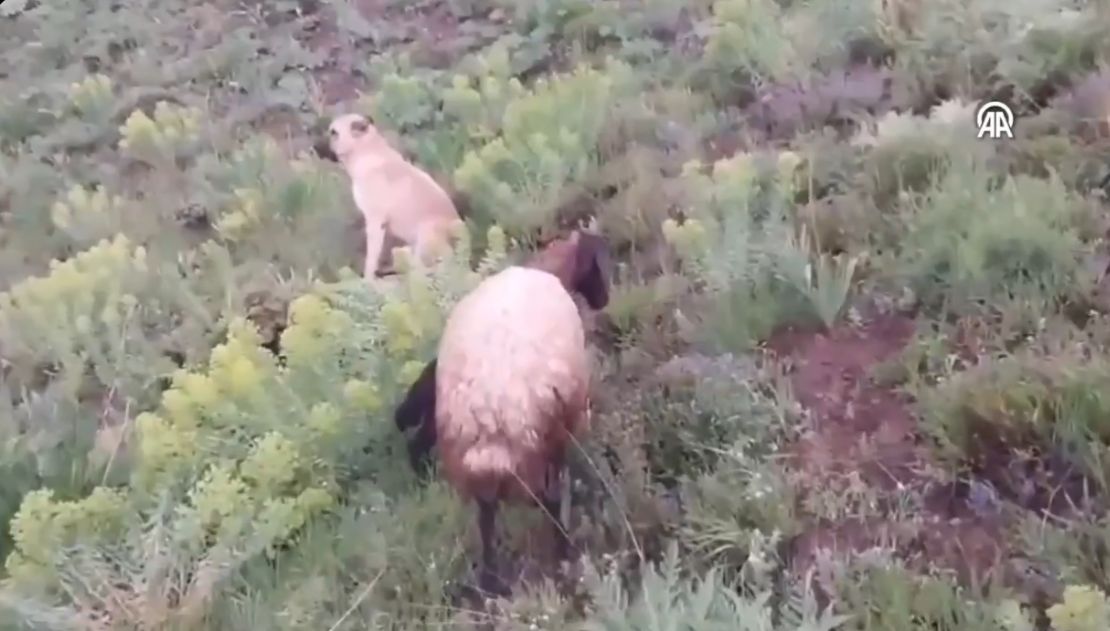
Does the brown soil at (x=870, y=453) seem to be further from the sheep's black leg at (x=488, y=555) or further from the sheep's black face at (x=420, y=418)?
the sheep's black face at (x=420, y=418)

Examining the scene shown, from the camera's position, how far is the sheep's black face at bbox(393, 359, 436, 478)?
236 centimetres

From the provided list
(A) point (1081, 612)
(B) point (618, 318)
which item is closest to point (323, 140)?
(B) point (618, 318)

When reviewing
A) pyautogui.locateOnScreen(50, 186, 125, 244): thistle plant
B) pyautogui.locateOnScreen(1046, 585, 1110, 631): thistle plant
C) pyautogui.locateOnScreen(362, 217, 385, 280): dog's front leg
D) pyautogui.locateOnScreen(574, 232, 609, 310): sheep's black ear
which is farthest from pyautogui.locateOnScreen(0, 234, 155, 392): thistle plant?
pyautogui.locateOnScreen(1046, 585, 1110, 631): thistle plant

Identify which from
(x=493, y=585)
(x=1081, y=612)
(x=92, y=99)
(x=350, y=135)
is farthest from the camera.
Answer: (x=92, y=99)

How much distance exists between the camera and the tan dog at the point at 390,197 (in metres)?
3.06

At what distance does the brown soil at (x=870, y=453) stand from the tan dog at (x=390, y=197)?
82cm

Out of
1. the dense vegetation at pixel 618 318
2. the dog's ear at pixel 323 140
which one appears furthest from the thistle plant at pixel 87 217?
the dog's ear at pixel 323 140

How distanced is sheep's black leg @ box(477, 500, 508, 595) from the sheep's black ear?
23.1 inches

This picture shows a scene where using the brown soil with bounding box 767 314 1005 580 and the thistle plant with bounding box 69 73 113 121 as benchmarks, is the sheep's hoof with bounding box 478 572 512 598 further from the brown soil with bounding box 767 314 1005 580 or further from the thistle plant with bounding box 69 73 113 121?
the thistle plant with bounding box 69 73 113 121

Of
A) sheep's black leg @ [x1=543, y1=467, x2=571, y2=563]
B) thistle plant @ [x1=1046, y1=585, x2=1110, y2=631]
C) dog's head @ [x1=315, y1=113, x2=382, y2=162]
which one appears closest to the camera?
thistle plant @ [x1=1046, y1=585, x2=1110, y2=631]

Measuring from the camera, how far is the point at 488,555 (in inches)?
89.3

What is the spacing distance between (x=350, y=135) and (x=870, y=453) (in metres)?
1.58

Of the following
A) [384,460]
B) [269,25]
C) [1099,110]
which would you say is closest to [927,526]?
[384,460]

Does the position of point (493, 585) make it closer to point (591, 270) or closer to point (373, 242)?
point (591, 270)
